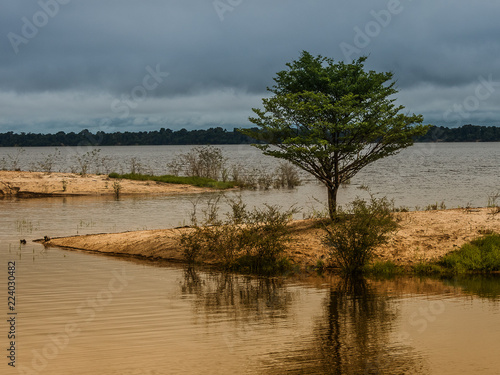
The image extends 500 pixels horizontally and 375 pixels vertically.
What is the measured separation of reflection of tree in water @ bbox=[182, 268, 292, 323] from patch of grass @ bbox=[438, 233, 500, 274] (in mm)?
4496

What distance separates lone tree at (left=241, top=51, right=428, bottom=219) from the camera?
17.7 m

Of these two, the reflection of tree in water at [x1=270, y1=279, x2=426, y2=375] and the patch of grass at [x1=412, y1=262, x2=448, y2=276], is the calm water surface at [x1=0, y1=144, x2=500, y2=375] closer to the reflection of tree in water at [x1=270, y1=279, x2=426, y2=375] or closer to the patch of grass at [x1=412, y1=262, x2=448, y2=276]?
the reflection of tree in water at [x1=270, y1=279, x2=426, y2=375]

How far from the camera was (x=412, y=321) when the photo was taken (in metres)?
10.7

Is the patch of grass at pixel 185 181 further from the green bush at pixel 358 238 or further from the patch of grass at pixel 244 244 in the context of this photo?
the green bush at pixel 358 238

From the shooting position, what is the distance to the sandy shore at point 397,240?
1631 centimetres

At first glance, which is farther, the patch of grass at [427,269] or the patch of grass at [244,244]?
the patch of grass at [244,244]

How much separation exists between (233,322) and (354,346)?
7.93ft

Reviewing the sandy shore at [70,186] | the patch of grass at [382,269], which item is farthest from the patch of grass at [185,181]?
the patch of grass at [382,269]

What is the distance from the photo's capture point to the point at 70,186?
40812 millimetres

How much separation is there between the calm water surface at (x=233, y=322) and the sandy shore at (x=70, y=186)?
2241 cm

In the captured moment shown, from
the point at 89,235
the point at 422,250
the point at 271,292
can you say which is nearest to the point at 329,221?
the point at 422,250

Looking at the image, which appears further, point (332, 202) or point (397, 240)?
point (332, 202)

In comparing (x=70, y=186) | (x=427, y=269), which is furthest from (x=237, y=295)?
(x=70, y=186)

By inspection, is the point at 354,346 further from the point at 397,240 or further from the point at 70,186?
the point at 70,186
